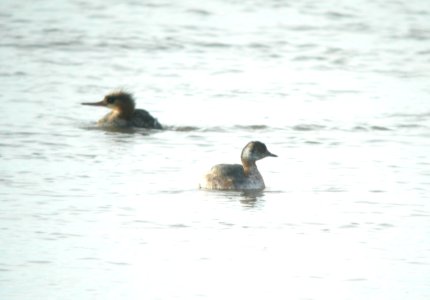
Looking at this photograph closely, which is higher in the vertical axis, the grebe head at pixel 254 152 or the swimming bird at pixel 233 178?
the grebe head at pixel 254 152

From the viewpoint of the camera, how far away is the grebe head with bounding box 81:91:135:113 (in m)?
17.8

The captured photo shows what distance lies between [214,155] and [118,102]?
3.02 meters

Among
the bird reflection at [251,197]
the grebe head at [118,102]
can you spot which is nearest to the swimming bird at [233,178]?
the bird reflection at [251,197]

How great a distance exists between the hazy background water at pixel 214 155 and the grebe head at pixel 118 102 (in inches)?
13.7

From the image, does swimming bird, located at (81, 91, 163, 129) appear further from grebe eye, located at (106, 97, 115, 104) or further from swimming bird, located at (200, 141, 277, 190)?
swimming bird, located at (200, 141, 277, 190)

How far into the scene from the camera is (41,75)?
20.6 meters

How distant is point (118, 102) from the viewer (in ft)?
58.5

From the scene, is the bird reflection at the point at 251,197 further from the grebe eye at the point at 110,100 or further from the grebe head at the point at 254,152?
the grebe eye at the point at 110,100

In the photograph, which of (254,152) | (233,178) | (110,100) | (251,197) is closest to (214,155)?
(254,152)

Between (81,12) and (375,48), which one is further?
(81,12)

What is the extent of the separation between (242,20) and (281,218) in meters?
16.7

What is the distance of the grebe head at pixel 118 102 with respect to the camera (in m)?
17.8

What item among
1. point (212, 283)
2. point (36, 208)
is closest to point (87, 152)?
point (36, 208)

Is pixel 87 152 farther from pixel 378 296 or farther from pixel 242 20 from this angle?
pixel 242 20
